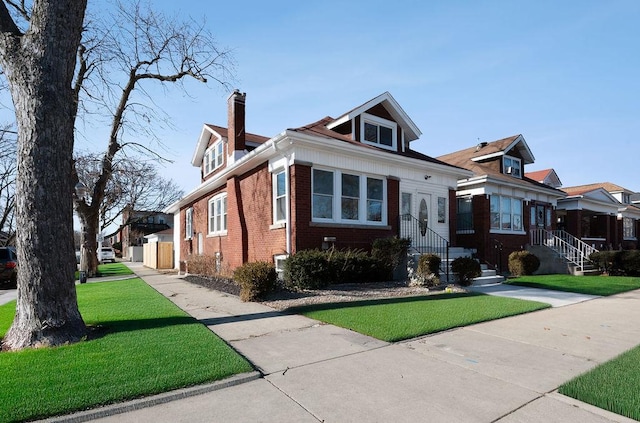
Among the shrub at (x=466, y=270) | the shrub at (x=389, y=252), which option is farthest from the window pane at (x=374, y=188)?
the shrub at (x=466, y=270)

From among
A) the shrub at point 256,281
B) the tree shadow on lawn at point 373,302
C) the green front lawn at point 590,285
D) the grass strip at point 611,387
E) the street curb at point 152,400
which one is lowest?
the green front lawn at point 590,285

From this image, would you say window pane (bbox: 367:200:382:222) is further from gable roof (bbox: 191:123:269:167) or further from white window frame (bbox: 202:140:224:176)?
white window frame (bbox: 202:140:224:176)

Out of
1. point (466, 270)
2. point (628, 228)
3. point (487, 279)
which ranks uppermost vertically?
point (628, 228)

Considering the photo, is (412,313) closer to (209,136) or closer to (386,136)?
(386,136)

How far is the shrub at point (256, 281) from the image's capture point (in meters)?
9.18

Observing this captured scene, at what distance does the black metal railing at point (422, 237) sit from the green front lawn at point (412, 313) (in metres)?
4.35

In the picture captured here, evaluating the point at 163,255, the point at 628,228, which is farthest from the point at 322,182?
the point at 628,228

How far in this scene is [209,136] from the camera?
2044 cm

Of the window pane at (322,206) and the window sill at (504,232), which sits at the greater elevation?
the window pane at (322,206)

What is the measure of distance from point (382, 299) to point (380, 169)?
223 inches

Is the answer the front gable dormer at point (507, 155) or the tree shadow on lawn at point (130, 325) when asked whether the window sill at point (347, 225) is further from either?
the front gable dormer at point (507, 155)

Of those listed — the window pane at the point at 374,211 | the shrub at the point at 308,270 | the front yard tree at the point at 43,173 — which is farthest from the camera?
the window pane at the point at 374,211

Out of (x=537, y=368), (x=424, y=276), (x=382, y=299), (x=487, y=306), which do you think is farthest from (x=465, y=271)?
(x=537, y=368)

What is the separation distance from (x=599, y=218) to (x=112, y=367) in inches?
1297
